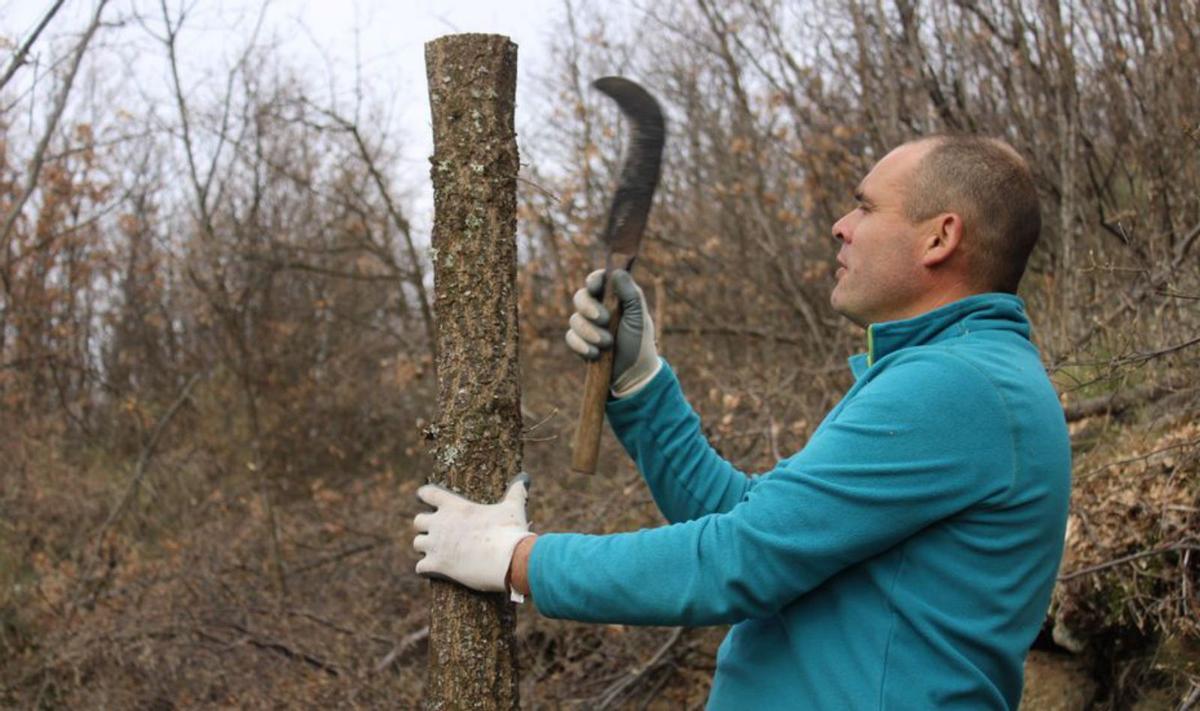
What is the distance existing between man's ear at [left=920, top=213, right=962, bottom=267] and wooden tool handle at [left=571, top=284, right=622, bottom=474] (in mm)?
721

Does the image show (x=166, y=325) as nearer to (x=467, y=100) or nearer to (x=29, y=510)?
(x=29, y=510)

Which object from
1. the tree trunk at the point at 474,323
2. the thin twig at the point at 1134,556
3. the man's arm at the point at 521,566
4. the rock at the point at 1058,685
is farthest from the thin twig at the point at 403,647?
the man's arm at the point at 521,566

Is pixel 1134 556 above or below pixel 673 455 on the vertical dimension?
below

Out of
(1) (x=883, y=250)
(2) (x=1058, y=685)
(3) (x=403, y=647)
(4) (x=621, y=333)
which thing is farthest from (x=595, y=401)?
(3) (x=403, y=647)

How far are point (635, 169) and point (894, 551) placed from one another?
3.65 ft

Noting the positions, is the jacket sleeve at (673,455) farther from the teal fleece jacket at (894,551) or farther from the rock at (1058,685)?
the rock at (1058,685)

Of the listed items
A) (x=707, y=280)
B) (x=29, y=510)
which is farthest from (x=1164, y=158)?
(x=29, y=510)

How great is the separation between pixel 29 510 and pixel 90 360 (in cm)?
574

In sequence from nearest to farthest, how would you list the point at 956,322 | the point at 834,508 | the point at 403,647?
the point at 834,508 → the point at 956,322 → the point at 403,647

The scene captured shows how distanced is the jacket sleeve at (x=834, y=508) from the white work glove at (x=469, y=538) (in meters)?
0.26

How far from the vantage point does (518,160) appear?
284 centimetres

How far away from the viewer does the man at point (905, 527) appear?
1.98 m

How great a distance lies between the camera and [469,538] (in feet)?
7.70

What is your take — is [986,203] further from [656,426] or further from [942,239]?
[656,426]
